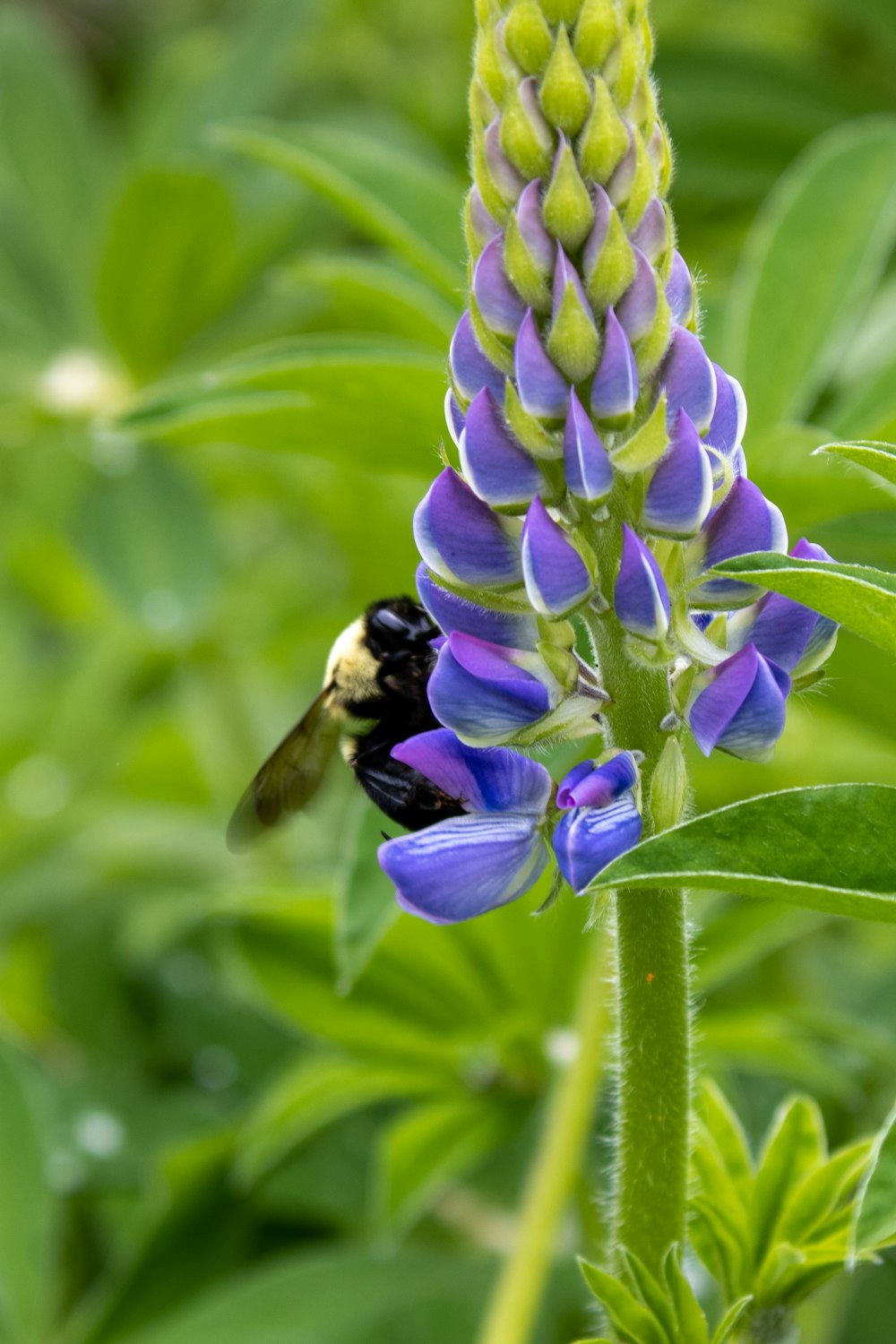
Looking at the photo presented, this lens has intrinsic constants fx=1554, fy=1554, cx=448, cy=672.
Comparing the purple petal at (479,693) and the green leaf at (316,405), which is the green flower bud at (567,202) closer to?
the purple petal at (479,693)

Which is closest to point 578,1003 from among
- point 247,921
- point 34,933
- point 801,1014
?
point 801,1014

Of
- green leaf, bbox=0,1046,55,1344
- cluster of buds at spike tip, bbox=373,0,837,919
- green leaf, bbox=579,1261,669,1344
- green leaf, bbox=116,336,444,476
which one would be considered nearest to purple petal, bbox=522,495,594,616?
cluster of buds at spike tip, bbox=373,0,837,919

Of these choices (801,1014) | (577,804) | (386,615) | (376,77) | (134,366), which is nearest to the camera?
(577,804)

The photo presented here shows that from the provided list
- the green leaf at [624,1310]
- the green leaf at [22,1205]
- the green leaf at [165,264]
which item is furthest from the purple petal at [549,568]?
the green leaf at [165,264]

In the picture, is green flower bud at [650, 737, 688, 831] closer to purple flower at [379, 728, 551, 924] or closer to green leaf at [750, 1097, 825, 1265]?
purple flower at [379, 728, 551, 924]

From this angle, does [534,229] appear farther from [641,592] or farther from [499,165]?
[641,592]

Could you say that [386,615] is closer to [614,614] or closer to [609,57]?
[614,614]
